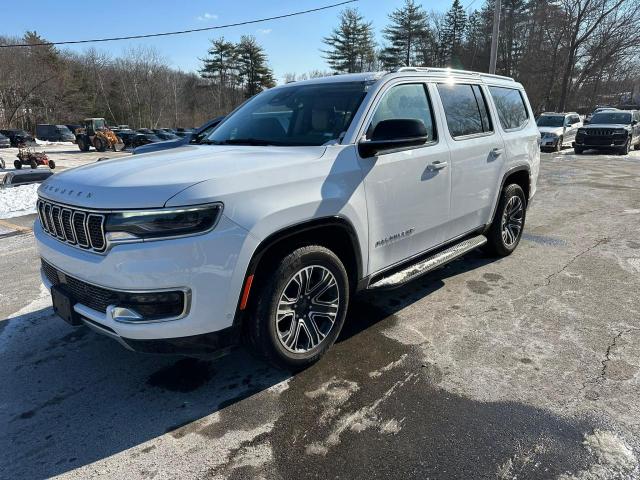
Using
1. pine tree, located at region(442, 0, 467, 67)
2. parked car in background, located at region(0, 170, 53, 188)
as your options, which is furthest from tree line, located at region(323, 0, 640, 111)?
parked car in background, located at region(0, 170, 53, 188)

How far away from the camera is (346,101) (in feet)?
11.4

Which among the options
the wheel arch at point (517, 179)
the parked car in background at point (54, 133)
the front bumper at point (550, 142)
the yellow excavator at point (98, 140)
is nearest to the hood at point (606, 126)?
the front bumper at point (550, 142)

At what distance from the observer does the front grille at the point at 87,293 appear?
250 centimetres

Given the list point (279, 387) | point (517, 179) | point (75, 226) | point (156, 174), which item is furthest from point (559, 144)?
point (75, 226)

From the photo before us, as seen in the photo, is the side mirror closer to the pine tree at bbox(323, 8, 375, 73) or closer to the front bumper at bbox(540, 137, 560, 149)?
the front bumper at bbox(540, 137, 560, 149)

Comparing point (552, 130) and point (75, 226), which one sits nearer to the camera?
point (75, 226)

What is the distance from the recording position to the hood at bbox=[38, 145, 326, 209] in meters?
2.39

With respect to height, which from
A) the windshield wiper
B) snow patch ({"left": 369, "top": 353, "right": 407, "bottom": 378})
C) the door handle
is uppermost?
the windshield wiper

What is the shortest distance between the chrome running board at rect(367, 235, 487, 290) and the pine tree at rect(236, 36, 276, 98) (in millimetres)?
66130

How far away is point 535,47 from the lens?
47.7 meters

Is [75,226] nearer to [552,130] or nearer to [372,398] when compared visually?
[372,398]

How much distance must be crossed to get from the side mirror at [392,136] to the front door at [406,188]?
3.5 inches

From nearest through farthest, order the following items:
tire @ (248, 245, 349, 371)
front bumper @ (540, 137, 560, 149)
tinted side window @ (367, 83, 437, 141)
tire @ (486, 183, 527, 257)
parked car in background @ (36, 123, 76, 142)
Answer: tire @ (248, 245, 349, 371) → tinted side window @ (367, 83, 437, 141) → tire @ (486, 183, 527, 257) → front bumper @ (540, 137, 560, 149) → parked car in background @ (36, 123, 76, 142)

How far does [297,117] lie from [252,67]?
68316mm
